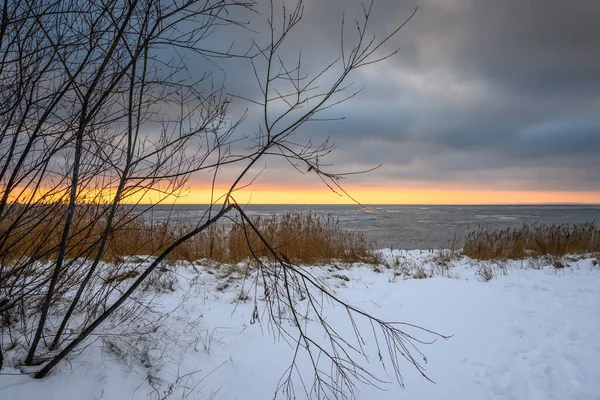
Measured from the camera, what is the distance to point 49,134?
212 cm

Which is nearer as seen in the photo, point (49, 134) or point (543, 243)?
point (49, 134)

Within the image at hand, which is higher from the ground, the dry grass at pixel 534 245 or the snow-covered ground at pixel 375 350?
the dry grass at pixel 534 245

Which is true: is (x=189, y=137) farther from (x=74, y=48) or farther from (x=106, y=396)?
(x=106, y=396)

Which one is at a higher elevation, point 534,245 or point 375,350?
point 534,245

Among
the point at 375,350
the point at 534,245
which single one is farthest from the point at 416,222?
the point at 375,350

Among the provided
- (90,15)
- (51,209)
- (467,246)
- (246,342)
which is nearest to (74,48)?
(90,15)

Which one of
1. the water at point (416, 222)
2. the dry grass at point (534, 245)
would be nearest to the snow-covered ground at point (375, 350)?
the water at point (416, 222)

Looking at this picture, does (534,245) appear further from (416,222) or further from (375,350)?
(416,222)

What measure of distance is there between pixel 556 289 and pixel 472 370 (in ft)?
9.96

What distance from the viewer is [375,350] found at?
3789 millimetres

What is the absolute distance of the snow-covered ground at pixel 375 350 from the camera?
253 cm

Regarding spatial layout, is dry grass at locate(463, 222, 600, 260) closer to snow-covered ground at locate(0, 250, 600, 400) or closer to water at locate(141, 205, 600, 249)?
water at locate(141, 205, 600, 249)

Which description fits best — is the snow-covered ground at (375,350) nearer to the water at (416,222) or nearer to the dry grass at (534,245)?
the water at (416,222)

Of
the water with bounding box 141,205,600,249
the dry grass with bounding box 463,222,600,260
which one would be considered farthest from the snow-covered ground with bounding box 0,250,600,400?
the dry grass with bounding box 463,222,600,260
